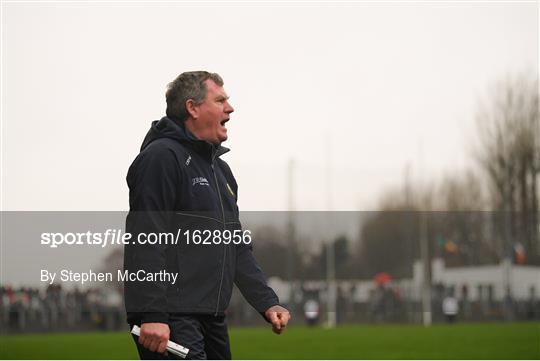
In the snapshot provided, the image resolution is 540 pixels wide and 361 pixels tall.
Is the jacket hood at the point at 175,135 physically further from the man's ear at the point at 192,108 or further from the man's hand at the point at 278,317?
→ the man's hand at the point at 278,317

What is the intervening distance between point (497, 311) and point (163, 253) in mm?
44773

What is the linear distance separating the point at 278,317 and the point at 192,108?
1205 millimetres

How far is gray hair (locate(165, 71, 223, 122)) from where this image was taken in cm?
526

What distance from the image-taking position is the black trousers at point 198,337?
4955 mm

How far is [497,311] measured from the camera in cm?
4791

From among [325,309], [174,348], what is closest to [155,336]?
[174,348]

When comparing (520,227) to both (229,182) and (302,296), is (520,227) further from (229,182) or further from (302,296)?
(229,182)

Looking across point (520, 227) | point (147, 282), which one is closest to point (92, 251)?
point (147, 282)

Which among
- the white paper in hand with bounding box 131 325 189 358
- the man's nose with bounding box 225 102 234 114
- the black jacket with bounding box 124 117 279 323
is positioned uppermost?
the man's nose with bounding box 225 102 234 114

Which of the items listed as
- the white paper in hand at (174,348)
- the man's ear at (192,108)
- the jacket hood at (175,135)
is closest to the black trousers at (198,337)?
the white paper in hand at (174,348)

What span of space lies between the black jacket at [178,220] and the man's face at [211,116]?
2.3 inches

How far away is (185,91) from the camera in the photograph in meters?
5.29

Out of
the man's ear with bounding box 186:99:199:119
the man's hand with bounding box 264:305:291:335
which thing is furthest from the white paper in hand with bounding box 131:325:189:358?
the man's ear with bounding box 186:99:199:119

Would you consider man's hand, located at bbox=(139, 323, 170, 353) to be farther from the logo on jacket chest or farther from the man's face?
the man's face
